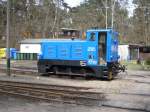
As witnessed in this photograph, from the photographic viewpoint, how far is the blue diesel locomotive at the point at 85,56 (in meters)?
24.9

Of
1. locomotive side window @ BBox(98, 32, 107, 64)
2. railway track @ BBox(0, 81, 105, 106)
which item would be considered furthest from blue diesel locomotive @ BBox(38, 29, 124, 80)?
railway track @ BBox(0, 81, 105, 106)

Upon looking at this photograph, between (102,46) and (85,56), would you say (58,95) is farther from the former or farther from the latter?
(85,56)

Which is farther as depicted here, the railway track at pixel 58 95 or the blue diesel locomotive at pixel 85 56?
the blue diesel locomotive at pixel 85 56

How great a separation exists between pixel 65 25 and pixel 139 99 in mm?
78463

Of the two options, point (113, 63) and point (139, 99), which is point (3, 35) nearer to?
point (113, 63)

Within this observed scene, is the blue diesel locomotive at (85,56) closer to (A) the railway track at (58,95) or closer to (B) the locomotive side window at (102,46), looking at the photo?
(B) the locomotive side window at (102,46)

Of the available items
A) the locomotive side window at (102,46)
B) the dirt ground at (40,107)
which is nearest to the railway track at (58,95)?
the dirt ground at (40,107)

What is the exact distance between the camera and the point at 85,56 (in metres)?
25.9

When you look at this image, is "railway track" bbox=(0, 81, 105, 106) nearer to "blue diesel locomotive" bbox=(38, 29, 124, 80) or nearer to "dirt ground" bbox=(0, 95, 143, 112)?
"dirt ground" bbox=(0, 95, 143, 112)

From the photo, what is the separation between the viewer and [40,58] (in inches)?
1101

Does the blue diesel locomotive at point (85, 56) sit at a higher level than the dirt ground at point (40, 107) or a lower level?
higher

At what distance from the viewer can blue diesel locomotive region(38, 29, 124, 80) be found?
81.8 ft

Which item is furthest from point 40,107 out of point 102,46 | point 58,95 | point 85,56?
point 85,56

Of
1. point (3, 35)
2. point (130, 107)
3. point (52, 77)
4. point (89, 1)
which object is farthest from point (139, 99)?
point (89, 1)
